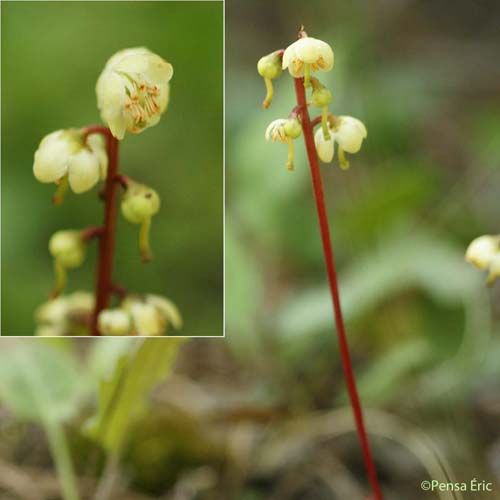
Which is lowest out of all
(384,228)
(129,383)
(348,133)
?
(129,383)

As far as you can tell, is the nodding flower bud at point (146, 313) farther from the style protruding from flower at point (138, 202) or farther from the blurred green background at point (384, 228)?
the blurred green background at point (384, 228)

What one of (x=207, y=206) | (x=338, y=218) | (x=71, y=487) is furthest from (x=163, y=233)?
(x=71, y=487)

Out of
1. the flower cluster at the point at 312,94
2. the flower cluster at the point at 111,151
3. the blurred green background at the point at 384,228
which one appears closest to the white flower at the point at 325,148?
the flower cluster at the point at 312,94

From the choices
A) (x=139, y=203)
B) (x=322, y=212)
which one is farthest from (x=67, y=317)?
(x=322, y=212)

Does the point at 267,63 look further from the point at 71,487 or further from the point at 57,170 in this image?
the point at 71,487

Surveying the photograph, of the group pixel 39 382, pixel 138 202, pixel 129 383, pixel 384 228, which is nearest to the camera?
pixel 138 202

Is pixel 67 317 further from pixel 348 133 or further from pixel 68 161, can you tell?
pixel 348 133

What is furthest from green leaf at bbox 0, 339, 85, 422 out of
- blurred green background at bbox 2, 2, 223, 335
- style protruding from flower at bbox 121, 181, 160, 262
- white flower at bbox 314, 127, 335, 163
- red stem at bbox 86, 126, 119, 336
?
white flower at bbox 314, 127, 335, 163
